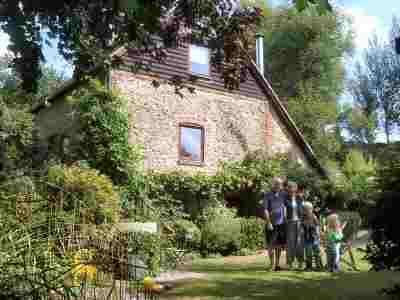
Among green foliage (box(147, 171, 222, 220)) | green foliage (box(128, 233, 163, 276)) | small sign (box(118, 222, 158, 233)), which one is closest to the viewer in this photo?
green foliage (box(128, 233, 163, 276))

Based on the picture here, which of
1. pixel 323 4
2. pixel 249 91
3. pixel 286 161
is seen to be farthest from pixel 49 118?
pixel 323 4

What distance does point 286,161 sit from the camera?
1917 centimetres

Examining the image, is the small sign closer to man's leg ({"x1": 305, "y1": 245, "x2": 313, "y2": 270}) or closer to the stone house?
man's leg ({"x1": 305, "y1": 245, "x2": 313, "y2": 270})

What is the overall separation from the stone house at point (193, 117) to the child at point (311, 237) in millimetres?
5700

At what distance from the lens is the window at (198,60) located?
A: 18.0m

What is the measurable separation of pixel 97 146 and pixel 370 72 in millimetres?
29490

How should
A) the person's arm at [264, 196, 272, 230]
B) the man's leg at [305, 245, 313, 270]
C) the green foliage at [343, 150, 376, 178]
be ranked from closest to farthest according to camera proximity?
the person's arm at [264, 196, 272, 230] < the man's leg at [305, 245, 313, 270] < the green foliage at [343, 150, 376, 178]

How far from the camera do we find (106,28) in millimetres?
7145

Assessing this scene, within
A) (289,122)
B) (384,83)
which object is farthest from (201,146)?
(384,83)

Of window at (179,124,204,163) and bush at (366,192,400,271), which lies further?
window at (179,124,204,163)

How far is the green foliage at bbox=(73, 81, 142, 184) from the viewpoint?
1404 centimetres

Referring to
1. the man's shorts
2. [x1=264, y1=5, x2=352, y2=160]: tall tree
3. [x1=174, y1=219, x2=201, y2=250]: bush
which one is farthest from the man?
[x1=264, y1=5, x2=352, y2=160]: tall tree

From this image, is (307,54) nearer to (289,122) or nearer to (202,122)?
(289,122)

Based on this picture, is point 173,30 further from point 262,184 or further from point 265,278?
point 262,184
